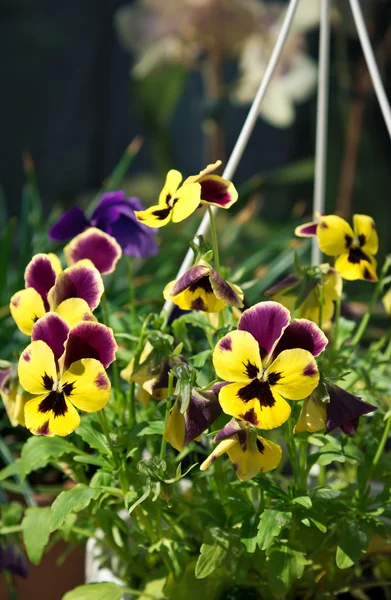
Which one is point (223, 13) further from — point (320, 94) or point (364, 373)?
point (364, 373)

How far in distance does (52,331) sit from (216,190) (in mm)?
127

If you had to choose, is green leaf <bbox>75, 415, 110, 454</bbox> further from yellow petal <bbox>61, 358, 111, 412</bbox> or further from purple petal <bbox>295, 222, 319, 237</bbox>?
purple petal <bbox>295, 222, 319, 237</bbox>

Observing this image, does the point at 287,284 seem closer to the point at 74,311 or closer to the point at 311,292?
the point at 311,292

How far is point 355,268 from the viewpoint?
560mm

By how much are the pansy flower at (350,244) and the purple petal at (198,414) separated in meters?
0.14

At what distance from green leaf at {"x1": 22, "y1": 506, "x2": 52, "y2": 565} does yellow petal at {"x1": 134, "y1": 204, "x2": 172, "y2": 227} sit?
210 millimetres

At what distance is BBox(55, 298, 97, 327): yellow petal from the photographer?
490 mm

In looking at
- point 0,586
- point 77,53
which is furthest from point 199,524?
point 77,53

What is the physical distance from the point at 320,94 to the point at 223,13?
74 cm

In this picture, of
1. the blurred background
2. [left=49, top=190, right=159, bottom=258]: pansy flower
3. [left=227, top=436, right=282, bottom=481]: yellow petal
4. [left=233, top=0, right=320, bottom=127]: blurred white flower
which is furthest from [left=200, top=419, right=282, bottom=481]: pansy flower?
[left=233, top=0, right=320, bottom=127]: blurred white flower

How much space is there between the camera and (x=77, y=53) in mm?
2633

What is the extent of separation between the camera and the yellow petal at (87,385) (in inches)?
18.0

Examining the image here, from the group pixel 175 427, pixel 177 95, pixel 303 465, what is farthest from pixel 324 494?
pixel 177 95

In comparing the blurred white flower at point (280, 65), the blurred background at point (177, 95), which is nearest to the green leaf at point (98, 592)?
the blurred background at point (177, 95)
